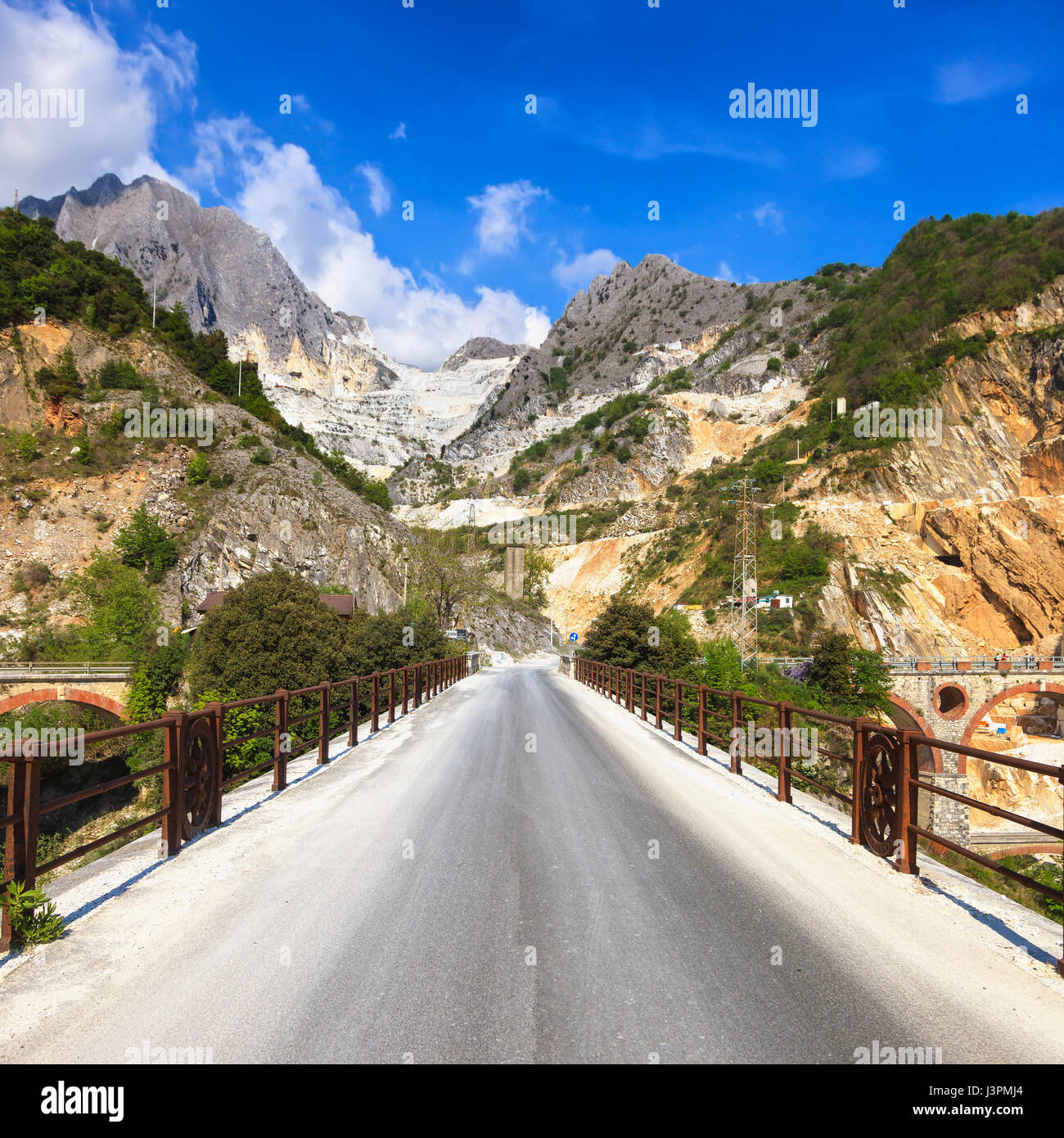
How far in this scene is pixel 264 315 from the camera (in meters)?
182

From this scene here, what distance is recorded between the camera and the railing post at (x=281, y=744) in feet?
26.0

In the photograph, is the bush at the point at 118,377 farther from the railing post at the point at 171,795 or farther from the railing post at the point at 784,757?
the railing post at the point at 784,757

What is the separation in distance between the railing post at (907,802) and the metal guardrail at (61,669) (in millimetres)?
32026

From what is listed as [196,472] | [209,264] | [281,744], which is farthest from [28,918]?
[209,264]

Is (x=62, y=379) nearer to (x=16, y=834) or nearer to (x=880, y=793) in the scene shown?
(x=16, y=834)

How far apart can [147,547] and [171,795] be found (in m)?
43.7

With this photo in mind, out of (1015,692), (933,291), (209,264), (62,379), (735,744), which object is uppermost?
(209,264)

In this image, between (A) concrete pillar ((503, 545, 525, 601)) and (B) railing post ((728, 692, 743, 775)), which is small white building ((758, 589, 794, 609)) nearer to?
(B) railing post ((728, 692, 743, 775))

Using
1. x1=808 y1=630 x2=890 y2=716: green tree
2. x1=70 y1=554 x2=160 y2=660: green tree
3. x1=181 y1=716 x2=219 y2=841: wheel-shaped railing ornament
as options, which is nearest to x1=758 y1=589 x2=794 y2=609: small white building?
x1=808 y1=630 x2=890 y2=716: green tree

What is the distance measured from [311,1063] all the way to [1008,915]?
15.6ft

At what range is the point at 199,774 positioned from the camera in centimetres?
586

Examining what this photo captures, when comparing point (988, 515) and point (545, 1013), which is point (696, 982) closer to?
point (545, 1013)

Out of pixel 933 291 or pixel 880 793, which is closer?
pixel 880 793

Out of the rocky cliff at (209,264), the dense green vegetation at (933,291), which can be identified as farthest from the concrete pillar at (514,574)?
the rocky cliff at (209,264)
